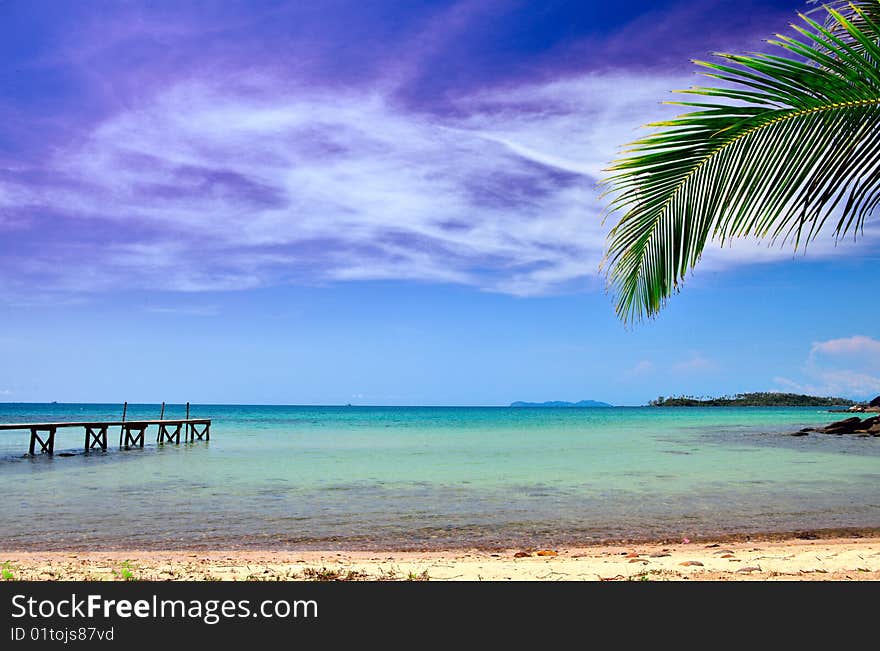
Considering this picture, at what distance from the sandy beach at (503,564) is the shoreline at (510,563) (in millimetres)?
13

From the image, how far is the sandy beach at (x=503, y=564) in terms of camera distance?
7.12 m

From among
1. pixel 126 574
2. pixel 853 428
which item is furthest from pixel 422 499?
pixel 853 428

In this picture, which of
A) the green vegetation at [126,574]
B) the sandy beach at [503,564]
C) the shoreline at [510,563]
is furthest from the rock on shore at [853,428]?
the green vegetation at [126,574]

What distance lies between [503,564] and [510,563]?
202mm

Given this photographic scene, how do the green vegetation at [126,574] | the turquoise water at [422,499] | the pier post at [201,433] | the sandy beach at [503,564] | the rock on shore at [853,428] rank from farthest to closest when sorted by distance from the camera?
the pier post at [201,433] → the rock on shore at [853,428] → the turquoise water at [422,499] → the sandy beach at [503,564] → the green vegetation at [126,574]

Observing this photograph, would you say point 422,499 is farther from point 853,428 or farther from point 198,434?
point 853,428

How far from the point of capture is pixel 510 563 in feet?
27.2

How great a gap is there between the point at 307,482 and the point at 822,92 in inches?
723

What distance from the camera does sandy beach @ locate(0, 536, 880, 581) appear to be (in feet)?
23.4

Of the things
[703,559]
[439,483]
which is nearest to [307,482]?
[439,483]

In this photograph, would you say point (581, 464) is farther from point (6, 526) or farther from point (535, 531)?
point (6, 526)

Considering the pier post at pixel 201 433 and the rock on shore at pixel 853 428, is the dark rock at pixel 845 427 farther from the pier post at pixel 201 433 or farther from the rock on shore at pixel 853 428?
the pier post at pixel 201 433

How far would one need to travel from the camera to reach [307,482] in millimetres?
19734

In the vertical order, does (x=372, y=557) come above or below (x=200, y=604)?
below
